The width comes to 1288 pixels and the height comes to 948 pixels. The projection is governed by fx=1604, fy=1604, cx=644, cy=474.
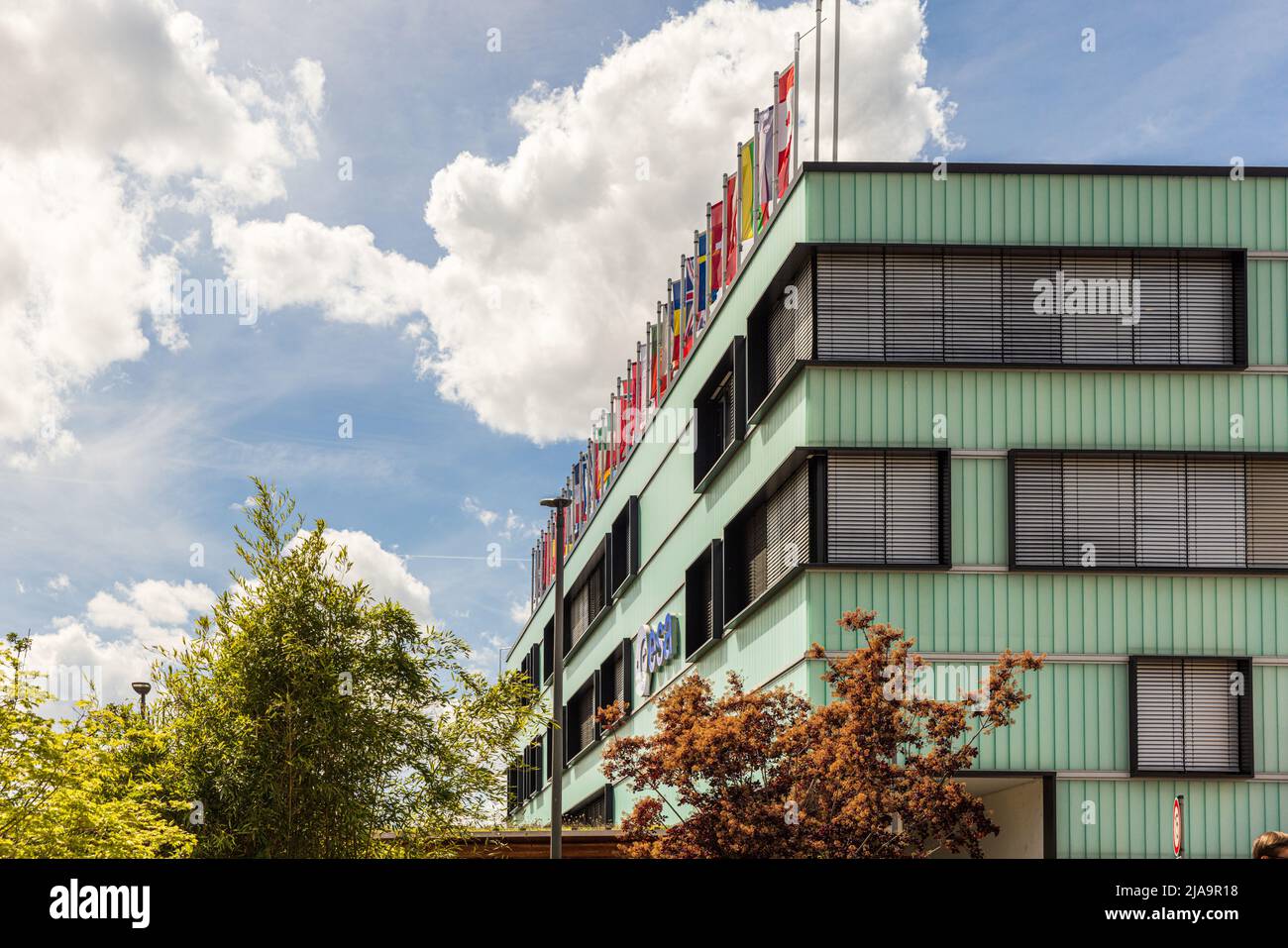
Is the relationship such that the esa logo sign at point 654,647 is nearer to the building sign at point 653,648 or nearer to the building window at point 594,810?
the building sign at point 653,648

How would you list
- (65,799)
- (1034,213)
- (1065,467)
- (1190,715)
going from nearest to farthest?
1. (65,799)
2. (1190,715)
3. (1065,467)
4. (1034,213)

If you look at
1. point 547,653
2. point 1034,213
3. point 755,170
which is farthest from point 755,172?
point 547,653

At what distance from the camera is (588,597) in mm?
60000

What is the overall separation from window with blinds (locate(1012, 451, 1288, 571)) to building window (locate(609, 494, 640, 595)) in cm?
1929

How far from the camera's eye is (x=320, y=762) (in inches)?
947

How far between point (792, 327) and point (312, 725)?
42.1 feet

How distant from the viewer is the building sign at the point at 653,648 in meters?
40.4

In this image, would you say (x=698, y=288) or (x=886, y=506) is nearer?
(x=886, y=506)

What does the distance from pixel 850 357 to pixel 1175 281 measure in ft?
20.7

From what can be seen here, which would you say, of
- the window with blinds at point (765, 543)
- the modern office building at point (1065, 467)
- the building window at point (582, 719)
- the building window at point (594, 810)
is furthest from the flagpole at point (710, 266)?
the building window at point (582, 719)

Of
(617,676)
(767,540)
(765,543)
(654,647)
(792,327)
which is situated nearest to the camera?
(792,327)

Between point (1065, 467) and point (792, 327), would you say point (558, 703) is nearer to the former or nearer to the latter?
point (792, 327)

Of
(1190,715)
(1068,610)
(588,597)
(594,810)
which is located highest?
(588,597)
